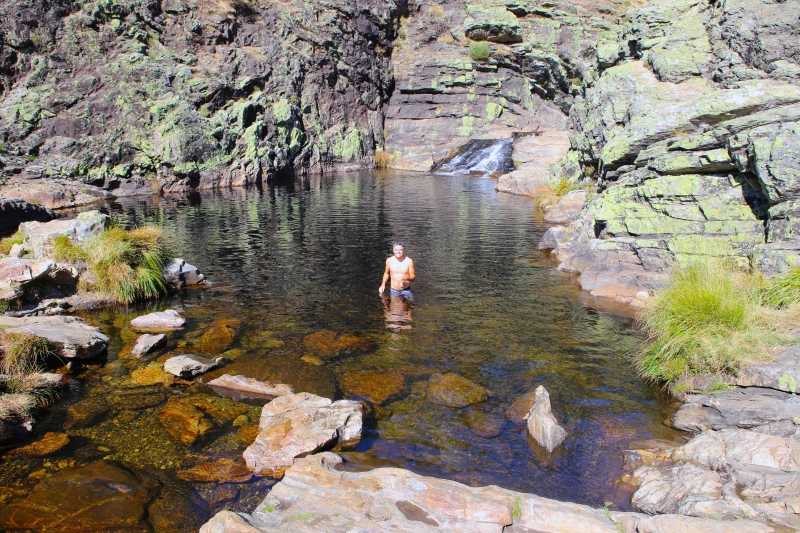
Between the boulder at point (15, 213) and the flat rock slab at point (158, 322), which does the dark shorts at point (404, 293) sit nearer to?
the flat rock slab at point (158, 322)

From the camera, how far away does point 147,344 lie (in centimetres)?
1191

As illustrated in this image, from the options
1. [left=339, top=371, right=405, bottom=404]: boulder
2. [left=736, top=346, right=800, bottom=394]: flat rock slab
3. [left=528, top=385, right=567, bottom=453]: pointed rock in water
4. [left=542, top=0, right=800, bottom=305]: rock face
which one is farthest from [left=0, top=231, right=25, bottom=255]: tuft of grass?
[left=736, top=346, right=800, bottom=394]: flat rock slab

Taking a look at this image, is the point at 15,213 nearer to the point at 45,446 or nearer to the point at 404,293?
the point at 404,293

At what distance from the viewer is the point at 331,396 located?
1001 centimetres

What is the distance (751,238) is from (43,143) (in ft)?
145

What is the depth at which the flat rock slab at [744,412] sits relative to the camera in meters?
7.65

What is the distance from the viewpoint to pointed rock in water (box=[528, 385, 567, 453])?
8297 mm

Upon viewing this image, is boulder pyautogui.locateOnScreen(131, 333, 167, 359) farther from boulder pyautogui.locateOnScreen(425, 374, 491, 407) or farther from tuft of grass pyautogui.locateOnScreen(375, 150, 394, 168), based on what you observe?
tuft of grass pyautogui.locateOnScreen(375, 150, 394, 168)

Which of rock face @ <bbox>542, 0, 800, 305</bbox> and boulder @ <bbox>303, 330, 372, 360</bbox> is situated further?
rock face @ <bbox>542, 0, 800, 305</bbox>

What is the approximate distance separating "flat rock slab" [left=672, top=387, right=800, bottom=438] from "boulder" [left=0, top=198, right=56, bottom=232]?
76.7 feet

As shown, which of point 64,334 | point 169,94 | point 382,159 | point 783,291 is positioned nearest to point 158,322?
point 64,334

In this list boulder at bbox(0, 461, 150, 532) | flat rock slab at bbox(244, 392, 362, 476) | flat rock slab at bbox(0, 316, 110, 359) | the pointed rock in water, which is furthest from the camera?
flat rock slab at bbox(0, 316, 110, 359)

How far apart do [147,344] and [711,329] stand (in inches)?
463

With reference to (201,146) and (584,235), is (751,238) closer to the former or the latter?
(584,235)
